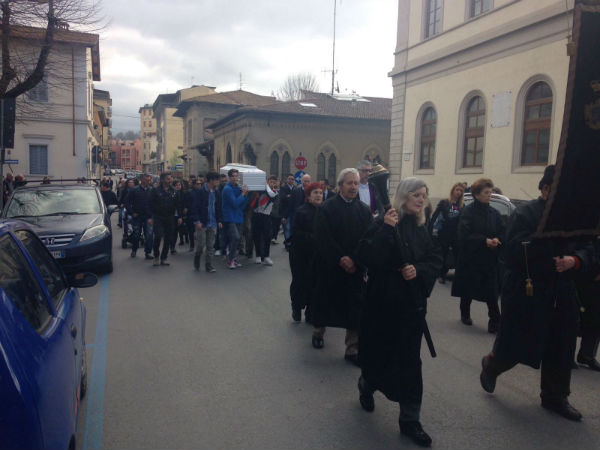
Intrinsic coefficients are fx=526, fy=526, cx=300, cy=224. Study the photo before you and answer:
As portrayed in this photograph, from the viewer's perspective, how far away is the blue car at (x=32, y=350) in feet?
6.12

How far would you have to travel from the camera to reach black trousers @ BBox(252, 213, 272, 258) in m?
11.6

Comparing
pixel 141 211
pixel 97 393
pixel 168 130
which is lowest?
pixel 97 393

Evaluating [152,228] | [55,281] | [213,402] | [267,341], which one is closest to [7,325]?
[55,281]

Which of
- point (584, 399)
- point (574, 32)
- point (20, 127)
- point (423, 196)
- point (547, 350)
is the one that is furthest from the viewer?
Answer: point (20, 127)

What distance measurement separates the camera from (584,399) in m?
4.53

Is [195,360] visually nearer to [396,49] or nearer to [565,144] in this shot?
[565,144]

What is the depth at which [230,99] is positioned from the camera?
55.6m

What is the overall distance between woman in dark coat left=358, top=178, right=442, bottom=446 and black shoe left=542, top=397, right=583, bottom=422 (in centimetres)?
127

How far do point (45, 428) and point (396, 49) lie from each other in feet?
80.6

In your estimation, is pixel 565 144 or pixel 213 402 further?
pixel 213 402

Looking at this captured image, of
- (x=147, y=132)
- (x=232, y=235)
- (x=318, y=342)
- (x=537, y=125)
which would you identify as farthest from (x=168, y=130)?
(x=318, y=342)

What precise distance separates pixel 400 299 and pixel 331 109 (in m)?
36.2

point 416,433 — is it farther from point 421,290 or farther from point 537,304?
point 537,304

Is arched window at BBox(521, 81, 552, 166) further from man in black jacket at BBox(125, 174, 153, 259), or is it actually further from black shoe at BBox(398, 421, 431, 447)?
black shoe at BBox(398, 421, 431, 447)
